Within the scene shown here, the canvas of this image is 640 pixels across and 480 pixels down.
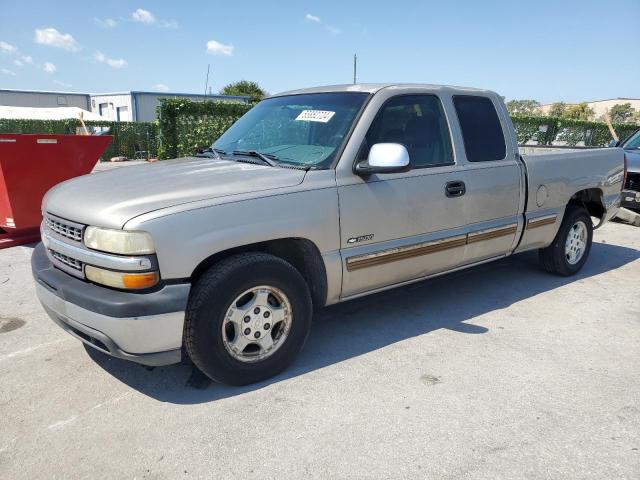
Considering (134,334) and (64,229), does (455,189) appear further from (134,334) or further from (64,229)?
(64,229)

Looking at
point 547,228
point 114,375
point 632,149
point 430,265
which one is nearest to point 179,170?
point 114,375

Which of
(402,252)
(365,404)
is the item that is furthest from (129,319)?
(402,252)

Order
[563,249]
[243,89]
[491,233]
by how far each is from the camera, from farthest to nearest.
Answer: [243,89] < [563,249] < [491,233]

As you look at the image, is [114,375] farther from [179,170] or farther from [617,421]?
[617,421]

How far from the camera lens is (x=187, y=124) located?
1536 centimetres

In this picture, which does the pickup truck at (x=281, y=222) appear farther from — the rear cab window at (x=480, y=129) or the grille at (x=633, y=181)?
the grille at (x=633, y=181)

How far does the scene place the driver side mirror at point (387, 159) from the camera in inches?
125

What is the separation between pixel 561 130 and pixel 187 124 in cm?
1903

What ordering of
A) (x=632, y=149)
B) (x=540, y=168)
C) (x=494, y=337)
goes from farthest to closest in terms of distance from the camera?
(x=632, y=149)
(x=540, y=168)
(x=494, y=337)

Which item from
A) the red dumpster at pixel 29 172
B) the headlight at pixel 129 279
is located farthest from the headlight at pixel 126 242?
the red dumpster at pixel 29 172

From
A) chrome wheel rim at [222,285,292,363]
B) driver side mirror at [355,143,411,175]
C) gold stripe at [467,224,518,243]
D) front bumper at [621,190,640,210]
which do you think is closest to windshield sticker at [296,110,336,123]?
driver side mirror at [355,143,411,175]

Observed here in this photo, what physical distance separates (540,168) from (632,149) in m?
5.69

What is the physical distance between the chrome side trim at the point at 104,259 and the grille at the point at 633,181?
8.31 metres

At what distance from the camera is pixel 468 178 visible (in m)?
3.97
